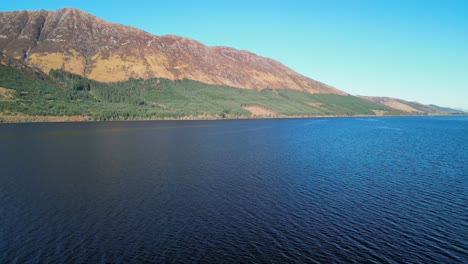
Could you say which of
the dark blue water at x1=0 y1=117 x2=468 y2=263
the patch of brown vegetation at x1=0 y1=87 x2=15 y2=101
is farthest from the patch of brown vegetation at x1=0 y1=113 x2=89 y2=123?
the dark blue water at x1=0 y1=117 x2=468 y2=263

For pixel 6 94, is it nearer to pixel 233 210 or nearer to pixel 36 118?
pixel 36 118

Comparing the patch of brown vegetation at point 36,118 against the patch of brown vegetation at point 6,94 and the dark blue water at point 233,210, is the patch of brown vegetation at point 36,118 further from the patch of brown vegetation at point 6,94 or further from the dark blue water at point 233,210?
the dark blue water at point 233,210

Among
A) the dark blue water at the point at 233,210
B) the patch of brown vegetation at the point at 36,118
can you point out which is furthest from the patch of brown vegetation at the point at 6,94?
the dark blue water at the point at 233,210

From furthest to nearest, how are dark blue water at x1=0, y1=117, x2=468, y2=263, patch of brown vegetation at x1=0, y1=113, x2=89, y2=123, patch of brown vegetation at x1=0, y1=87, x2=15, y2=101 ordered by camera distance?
patch of brown vegetation at x1=0, y1=87, x2=15, y2=101, patch of brown vegetation at x1=0, y1=113, x2=89, y2=123, dark blue water at x1=0, y1=117, x2=468, y2=263

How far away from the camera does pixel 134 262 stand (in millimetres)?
25000

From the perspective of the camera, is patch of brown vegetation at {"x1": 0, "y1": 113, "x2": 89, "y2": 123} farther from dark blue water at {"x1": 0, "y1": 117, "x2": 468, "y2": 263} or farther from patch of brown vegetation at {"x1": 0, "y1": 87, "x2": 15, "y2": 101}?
dark blue water at {"x1": 0, "y1": 117, "x2": 468, "y2": 263}

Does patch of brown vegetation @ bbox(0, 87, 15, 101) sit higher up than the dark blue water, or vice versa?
patch of brown vegetation @ bbox(0, 87, 15, 101)

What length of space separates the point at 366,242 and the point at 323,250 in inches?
182

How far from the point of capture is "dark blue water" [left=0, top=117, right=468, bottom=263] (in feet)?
87.4

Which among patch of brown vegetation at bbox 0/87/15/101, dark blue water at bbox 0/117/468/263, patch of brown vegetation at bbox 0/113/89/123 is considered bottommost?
patch of brown vegetation at bbox 0/113/89/123

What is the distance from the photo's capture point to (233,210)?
121 feet

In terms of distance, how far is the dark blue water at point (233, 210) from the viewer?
26.6 meters

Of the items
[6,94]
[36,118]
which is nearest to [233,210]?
[36,118]

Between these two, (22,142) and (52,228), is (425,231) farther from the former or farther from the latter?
(22,142)
